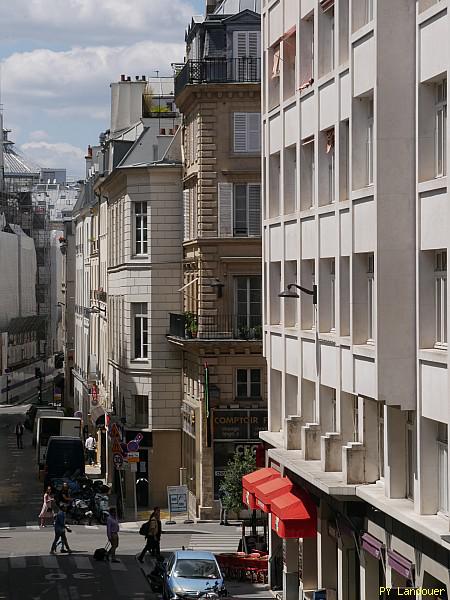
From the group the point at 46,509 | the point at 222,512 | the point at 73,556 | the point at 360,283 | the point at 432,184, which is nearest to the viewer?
the point at 432,184

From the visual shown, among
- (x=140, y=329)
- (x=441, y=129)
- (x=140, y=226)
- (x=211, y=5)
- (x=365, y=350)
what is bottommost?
(x=140, y=329)

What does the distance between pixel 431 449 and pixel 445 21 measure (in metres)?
6.25

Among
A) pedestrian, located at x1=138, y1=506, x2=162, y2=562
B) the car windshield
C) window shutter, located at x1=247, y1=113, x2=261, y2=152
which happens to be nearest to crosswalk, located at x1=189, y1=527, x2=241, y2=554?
pedestrian, located at x1=138, y1=506, x2=162, y2=562

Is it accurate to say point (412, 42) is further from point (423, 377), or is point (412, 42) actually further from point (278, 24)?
point (278, 24)

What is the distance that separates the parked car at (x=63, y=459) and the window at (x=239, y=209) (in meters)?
15.4

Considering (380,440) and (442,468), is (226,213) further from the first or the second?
(442,468)

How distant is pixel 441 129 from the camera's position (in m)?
21.8

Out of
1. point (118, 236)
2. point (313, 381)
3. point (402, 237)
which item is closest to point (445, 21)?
point (402, 237)

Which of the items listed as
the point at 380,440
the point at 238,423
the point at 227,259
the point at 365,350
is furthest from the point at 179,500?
the point at 365,350

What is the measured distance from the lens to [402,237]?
76.4 feet

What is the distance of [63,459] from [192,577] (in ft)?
98.7

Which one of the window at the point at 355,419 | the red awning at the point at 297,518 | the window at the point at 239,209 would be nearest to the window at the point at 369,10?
the window at the point at 355,419

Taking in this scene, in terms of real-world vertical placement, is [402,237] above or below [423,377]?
A: above

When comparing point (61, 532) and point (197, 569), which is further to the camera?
point (61, 532)
